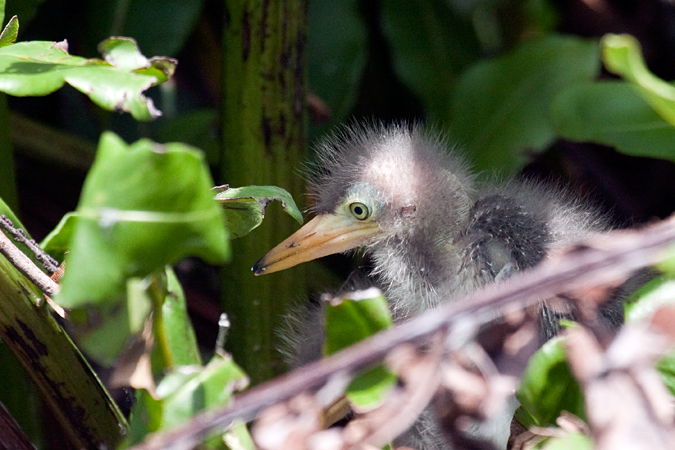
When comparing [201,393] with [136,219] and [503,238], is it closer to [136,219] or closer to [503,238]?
[136,219]

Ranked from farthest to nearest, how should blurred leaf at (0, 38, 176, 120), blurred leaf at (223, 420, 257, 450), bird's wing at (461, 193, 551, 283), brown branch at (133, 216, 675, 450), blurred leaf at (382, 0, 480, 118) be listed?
blurred leaf at (382, 0, 480, 118)
bird's wing at (461, 193, 551, 283)
blurred leaf at (0, 38, 176, 120)
blurred leaf at (223, 420, 257, 450)
brown branch at (133, 216, 675, 450)

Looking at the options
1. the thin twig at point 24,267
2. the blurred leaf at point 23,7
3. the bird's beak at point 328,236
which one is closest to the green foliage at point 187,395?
the thin twig at point 24,267

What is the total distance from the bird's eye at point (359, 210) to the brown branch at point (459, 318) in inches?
29.0

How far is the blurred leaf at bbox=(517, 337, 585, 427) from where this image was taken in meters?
0.68

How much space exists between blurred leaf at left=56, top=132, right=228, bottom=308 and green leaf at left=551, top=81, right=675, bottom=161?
786mm

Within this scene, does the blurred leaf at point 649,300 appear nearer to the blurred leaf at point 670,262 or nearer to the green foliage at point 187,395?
the blurred leaf at point 670,262

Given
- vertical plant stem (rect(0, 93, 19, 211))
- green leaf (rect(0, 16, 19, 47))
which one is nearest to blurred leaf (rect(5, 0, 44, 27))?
vertical plant stem (rect(0, 93, 19, 211))

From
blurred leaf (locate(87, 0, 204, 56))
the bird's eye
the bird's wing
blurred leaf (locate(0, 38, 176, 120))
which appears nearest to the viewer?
blurred leaf (locate(0, 38, 176, 120))

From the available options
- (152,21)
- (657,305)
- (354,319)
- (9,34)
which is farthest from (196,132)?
(657,305)

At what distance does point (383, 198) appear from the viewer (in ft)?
4.10

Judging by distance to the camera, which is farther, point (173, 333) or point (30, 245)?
point (30, 245)

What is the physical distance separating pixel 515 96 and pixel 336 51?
487 mm

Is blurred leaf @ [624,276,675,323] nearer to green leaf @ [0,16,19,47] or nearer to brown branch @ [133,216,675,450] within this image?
brown branch @ [133,216,675,450]

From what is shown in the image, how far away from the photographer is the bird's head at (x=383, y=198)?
4.02 ft
